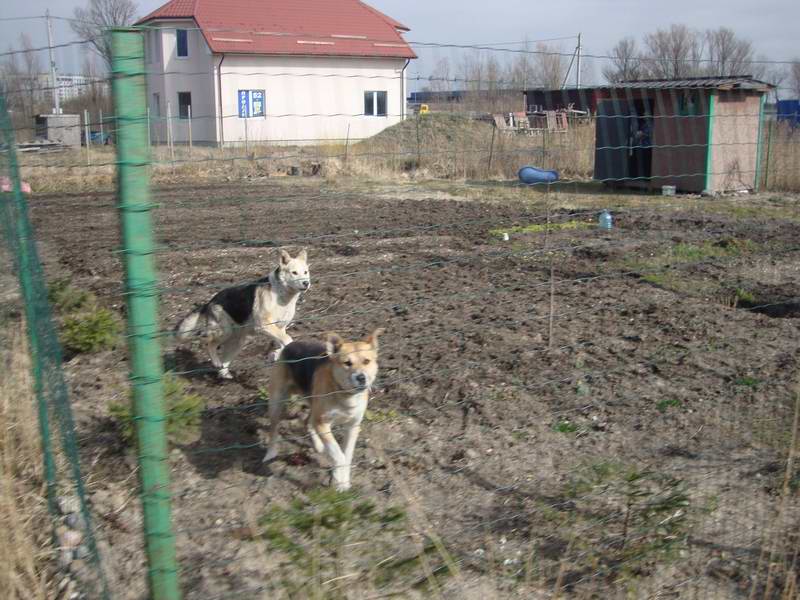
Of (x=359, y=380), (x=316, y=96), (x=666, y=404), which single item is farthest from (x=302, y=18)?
(x=359, y=380)

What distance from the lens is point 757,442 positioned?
5.03 meters

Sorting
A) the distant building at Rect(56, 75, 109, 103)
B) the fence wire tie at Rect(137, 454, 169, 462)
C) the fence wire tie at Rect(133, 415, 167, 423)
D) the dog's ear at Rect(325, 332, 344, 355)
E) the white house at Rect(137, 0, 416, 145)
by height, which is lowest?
the dog's ear at Rect(325, 332, 344, 355)

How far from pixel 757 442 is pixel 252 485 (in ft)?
9.84

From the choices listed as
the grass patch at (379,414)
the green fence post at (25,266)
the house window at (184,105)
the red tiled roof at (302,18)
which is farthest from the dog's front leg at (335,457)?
the red tiled roof at (302,18)

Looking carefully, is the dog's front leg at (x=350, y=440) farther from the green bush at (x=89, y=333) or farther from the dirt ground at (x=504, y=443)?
the green bush at (x=89, y=333)

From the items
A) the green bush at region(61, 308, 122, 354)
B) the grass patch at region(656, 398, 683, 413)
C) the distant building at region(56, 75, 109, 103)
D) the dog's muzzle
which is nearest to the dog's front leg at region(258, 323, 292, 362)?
the green bush at region(61, 308, 122, 354)

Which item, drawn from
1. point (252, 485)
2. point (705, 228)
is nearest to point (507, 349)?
point (252, 485)

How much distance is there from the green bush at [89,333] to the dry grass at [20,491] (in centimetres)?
157

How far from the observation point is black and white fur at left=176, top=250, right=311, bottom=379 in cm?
678

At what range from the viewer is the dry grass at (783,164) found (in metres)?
19.0

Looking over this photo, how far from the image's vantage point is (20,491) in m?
4.04

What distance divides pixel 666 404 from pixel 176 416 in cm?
315

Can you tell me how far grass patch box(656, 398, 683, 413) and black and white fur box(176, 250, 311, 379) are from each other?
9.34ft

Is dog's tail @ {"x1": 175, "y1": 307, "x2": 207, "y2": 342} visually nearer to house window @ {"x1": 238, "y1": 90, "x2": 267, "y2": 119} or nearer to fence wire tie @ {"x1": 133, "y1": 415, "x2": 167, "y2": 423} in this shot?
house window @ {"x1": 238, "y1": 90, "x2": 267, "y2": 119}
